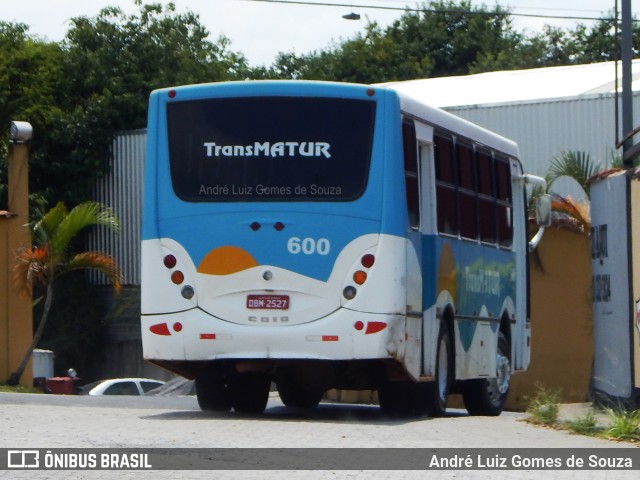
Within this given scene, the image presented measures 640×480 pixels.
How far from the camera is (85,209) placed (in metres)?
23.9

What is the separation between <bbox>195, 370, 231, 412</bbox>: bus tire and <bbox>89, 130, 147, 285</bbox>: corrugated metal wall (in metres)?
27.0

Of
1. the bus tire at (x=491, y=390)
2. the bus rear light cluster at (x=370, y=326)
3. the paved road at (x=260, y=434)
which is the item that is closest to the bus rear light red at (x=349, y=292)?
the bus rear light cluster at (x=370, y=326)

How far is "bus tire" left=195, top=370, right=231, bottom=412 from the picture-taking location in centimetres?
1488

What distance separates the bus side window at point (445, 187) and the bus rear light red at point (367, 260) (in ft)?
5.32

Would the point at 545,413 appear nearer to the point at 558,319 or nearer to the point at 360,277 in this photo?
the point at 360,277

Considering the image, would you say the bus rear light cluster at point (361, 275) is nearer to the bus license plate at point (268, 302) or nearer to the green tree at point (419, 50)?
the bus license plate at point (268, 302)

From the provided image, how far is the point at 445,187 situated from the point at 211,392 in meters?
3.27

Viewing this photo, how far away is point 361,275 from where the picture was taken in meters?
13.5

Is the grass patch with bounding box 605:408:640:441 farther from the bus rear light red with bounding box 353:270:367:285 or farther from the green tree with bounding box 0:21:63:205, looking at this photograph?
the green tree with bounding box 0:21:63:205

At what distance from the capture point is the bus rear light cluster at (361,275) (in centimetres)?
1351

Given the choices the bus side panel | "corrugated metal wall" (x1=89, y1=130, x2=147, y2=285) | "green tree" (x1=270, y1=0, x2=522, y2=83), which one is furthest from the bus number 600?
"green tree" (x1=270, y1=0, x2=522, y2=83)

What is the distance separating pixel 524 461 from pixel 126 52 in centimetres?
3635

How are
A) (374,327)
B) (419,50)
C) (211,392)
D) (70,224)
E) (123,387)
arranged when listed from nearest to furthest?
1. (374,327)
2. (211,392)
3. (70,224)
4. (123,387)
5. (419,50)

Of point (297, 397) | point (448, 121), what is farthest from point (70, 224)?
point (448, 121)
